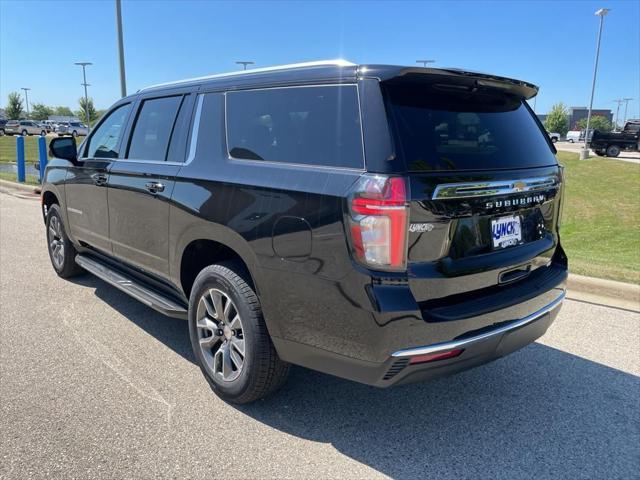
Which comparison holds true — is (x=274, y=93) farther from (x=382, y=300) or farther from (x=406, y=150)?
(x=382, y=300)

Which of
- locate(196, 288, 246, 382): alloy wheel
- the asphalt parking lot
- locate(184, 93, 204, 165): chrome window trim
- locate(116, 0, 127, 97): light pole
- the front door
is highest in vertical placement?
locate(116, 0, 127, 97): light pole

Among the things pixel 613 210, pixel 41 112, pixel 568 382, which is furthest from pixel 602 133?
pixel 41 112

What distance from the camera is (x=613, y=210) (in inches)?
452

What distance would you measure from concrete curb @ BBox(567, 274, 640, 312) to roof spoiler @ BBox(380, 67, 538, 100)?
2896mm

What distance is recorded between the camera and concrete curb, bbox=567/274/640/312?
504 cm

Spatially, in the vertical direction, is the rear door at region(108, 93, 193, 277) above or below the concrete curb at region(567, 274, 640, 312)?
above

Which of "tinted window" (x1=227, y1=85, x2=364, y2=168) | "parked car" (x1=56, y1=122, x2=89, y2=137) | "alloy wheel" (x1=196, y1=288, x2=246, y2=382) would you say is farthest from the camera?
"parked car" (x1=56, y1=122, x2=89, y2=137)

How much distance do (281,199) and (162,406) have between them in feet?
4.97

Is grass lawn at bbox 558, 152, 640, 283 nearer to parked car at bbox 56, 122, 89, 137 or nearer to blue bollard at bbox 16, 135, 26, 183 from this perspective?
blue bollard at bbox 16, 135, 26, 183

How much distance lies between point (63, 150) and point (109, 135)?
744mm

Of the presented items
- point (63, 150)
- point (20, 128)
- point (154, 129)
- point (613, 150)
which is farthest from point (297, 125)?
point (20, 128)

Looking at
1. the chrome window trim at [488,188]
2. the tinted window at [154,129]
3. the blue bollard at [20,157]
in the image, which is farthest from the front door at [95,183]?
the blue bollard at [20,157]

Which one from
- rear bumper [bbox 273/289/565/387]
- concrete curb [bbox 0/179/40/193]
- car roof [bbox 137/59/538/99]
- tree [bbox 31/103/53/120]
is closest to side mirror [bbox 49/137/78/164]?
car roof [bbox 137/59/538/99]

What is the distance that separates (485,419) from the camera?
305 centimetres
